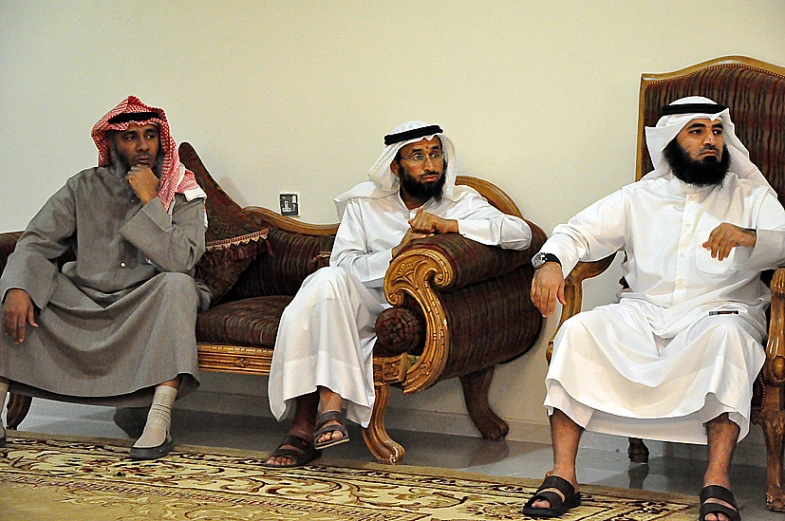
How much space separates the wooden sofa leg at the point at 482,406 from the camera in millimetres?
4689

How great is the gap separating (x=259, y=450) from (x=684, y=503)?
1739 mm

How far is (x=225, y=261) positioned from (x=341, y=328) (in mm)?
939

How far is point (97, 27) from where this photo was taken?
5672mm

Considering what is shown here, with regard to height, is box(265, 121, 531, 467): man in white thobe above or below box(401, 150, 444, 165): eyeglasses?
below

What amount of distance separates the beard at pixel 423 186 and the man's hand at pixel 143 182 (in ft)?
3.41

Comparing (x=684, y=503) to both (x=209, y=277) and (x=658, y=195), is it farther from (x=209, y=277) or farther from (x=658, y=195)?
Result: (x=209, y=277)

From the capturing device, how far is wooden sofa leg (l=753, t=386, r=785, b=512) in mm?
3414

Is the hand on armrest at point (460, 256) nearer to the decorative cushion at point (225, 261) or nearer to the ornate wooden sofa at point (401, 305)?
the ornate wooden sofa at point (401, 305)

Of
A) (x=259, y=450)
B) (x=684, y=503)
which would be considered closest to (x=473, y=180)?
(x=259, y=450)

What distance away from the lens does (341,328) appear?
400 cm

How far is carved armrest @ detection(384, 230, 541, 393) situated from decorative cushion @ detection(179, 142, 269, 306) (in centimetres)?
98

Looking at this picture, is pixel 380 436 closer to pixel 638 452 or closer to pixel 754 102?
pixel 638 452

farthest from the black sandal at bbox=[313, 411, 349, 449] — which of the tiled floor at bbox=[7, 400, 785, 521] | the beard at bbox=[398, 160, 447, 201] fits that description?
the beard at bbox=[398, 160, 447, 201]

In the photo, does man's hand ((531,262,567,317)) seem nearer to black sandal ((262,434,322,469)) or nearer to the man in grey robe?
black sandal ((262,434,322,469))
